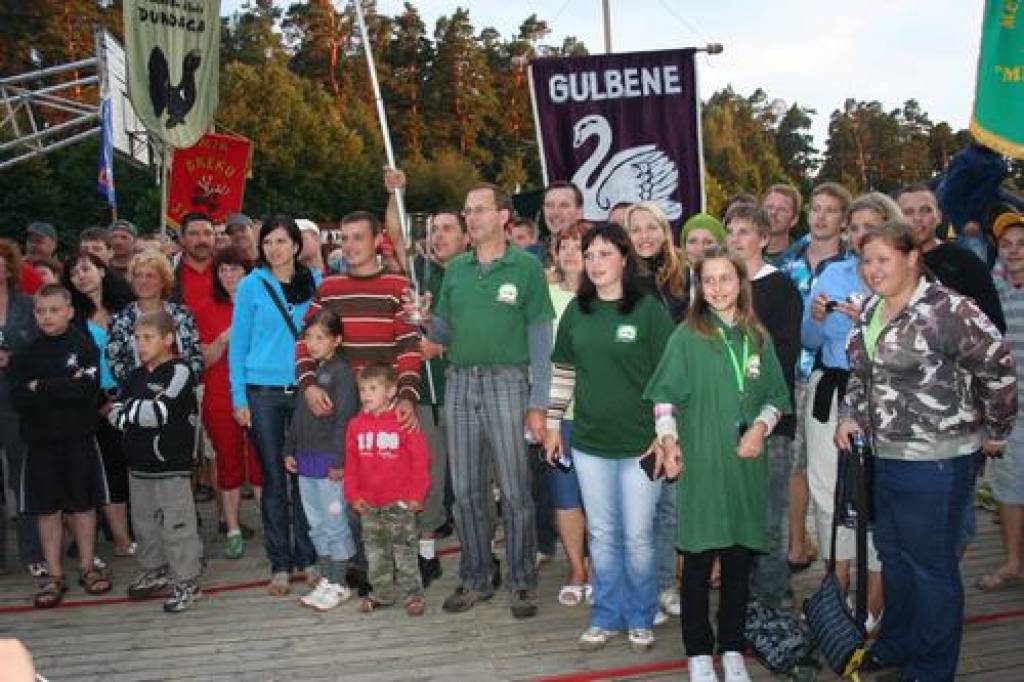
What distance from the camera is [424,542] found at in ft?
18.3

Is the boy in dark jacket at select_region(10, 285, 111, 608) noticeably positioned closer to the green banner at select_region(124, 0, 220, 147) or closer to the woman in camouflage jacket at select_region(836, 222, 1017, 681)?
the green banner at select_region(124, 0, 220, 147)

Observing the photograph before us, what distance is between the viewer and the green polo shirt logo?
4.77 meters

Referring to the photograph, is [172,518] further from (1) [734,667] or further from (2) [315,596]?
(1) [734,667]

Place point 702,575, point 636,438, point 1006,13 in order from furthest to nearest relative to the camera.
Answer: point 1006,13 → point 636,438 → point 702,575

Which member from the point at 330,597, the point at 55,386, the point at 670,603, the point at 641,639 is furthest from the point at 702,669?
the point at 55,386

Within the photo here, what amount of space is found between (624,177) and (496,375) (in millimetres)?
2673

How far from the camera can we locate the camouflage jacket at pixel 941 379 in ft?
11.6

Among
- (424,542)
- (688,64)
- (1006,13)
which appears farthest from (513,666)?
(688,64)

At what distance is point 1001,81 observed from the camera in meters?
4.87

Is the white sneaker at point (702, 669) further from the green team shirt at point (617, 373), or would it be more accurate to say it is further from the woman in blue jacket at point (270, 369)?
the woman in blue jacket at point (270, 369)

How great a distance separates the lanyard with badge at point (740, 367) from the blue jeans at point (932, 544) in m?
0.56

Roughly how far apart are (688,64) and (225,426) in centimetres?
420

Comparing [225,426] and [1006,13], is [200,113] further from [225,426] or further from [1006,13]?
[1006,13]

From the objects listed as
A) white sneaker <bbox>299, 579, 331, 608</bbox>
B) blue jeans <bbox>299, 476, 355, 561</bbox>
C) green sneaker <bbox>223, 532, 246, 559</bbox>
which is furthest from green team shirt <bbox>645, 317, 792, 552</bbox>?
green sneaker <bbox>223, 532, 246, 559</bbox>
